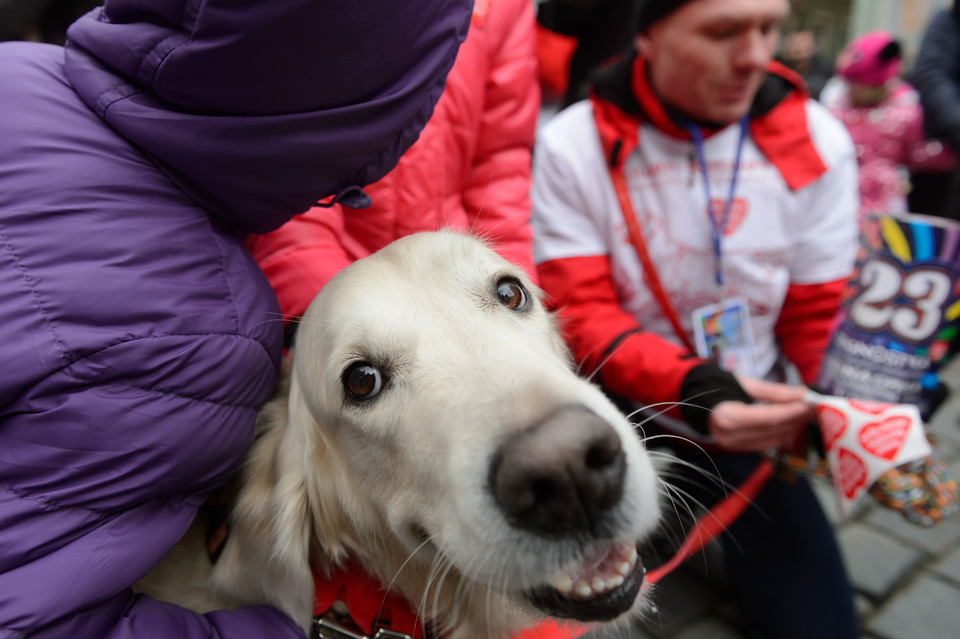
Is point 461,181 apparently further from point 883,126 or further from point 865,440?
point 883,126

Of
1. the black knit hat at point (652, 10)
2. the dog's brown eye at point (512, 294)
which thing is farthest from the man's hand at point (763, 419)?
the black knit hat at point (652, 10)

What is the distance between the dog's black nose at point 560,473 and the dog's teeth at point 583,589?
17 centimetres

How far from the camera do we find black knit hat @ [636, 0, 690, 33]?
2412mm

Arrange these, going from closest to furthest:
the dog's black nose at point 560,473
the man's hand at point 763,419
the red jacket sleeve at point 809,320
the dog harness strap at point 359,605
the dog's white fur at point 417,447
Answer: the dog's black nose at point 560,473 < the dog's white fur at point 417,447 < the dog harness strap at point 359,605 < the man's hand at point 763,419 < the red jacket sleeve at point 809,320

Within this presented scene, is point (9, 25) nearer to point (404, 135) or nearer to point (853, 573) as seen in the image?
point (404, 135)

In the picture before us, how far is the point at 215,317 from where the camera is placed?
4.09 feet

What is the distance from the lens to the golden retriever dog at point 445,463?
1046mm

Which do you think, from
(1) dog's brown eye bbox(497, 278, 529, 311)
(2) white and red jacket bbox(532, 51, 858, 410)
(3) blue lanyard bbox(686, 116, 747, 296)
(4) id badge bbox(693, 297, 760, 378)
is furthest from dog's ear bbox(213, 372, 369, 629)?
(3) blue lanyard bbox(686, 116, 747, 296)

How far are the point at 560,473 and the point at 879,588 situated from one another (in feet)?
8.51

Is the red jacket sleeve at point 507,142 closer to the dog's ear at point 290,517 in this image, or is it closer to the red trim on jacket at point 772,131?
the red trim on jacket at point 772,131

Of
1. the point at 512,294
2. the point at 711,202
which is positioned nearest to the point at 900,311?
the point at 711,202

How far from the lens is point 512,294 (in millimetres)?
1538

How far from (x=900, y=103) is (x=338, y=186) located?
5.08 metres

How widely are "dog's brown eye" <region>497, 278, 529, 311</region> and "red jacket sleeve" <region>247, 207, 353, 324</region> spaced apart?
52 cm
